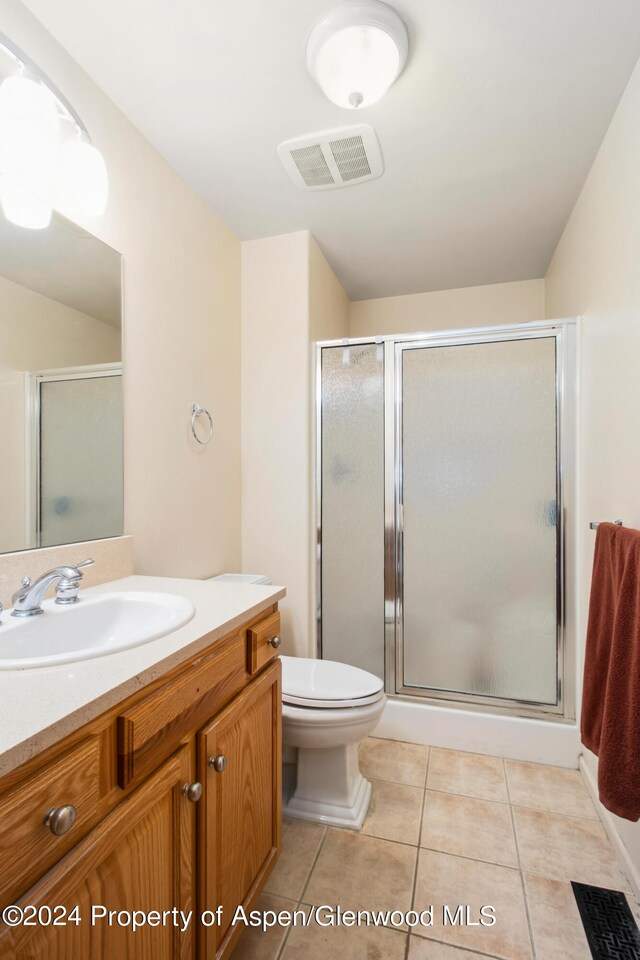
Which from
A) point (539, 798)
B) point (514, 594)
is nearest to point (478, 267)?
point (514, 594)

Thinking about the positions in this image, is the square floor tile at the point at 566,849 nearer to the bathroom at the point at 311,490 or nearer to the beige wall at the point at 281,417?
the bathroom at the point at 311,490

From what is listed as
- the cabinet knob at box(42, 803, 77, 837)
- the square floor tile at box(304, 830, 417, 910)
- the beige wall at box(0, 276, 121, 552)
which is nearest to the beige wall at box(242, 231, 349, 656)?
the square floor tile at box(304, 830, 417, 910)

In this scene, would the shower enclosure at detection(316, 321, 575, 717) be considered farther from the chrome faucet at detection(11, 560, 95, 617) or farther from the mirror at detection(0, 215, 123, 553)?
the chrome faucet at detection(11, 560, 95, 617)

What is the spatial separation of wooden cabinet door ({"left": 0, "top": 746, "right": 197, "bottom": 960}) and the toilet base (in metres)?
0.82

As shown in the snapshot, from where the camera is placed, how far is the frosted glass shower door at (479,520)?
79.7 inches

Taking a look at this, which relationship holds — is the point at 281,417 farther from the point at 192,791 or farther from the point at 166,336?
the point at 192,791

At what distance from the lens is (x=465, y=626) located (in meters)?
2.11

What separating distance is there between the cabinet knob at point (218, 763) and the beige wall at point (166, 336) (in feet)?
2.60

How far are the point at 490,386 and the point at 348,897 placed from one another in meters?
1.92

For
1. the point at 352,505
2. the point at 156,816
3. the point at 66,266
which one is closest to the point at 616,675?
the point at 156,816

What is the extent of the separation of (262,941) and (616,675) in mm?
1128

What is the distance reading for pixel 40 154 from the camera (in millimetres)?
1188

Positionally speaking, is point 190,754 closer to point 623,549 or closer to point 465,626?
point 623,549

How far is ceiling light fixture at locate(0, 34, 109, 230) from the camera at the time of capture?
44.1 inches
